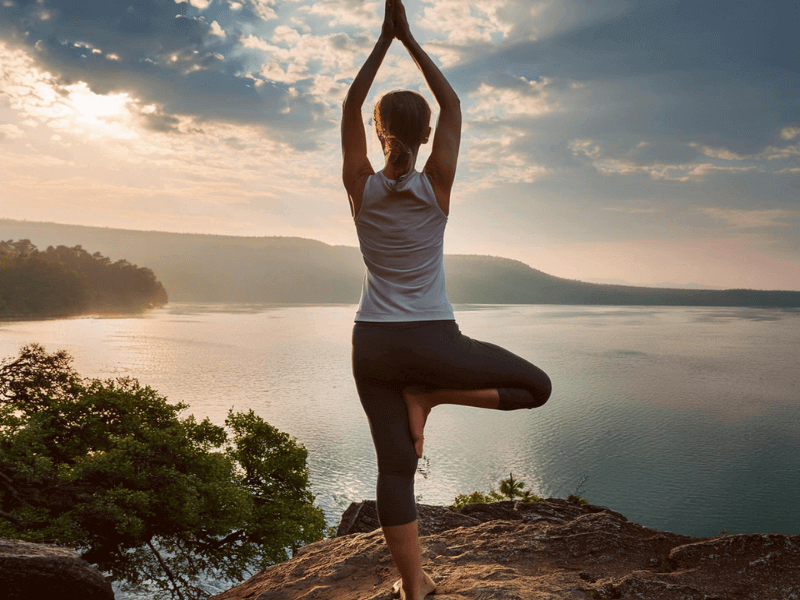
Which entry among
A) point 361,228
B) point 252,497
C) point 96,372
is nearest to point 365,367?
point 361,228

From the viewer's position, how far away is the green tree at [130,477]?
1261cm

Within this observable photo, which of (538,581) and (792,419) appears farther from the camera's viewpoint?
(792,419)

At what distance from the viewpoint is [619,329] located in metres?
154

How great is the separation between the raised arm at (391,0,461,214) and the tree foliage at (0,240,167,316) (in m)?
82.3

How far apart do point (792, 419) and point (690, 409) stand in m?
11.5

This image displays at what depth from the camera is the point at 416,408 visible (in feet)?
8.94

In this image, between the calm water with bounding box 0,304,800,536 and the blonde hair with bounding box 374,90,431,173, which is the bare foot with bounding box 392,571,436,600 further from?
the calm water with bounding box 0,304,800,536

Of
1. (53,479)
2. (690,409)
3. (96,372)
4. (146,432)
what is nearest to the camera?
(53,479)

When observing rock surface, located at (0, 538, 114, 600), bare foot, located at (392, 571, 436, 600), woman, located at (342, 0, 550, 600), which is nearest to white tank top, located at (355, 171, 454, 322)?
woman, located at (342, 0, 550, 600)

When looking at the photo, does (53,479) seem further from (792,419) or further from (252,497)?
(792,419)

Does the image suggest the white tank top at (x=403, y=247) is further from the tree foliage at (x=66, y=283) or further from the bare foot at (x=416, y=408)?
the tree foliage at (x=66, y=283)

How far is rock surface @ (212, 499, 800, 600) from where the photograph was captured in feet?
11.8

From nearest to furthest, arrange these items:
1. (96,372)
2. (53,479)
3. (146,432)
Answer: (53,479) → (146,432) → (96,372)

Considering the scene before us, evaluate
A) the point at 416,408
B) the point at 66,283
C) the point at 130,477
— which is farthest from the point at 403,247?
the point at 66,283
